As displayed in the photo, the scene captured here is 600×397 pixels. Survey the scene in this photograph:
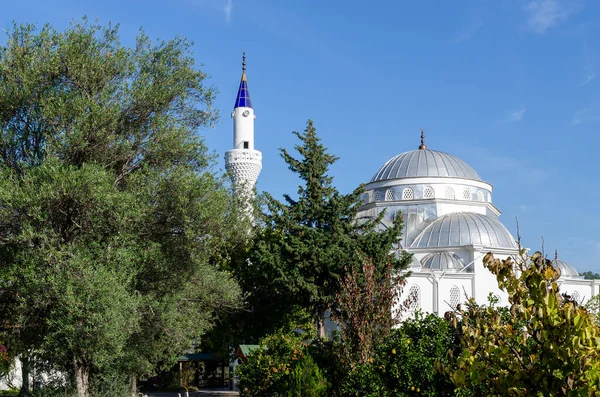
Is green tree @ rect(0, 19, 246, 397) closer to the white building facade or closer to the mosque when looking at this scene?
the mosque

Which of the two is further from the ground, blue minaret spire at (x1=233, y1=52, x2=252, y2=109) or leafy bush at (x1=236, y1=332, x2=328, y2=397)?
blue minaret spire at (x1=233, y1=52, x2=252, y2=109)

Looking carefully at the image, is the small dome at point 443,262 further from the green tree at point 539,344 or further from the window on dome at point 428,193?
the green tree at point 539,344

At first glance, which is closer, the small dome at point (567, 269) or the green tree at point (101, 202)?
the green tree at point (101, 202)

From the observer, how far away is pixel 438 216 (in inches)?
1679

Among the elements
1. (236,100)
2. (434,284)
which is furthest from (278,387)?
(236,100)

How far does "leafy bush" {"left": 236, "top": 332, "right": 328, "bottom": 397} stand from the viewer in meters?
13.4

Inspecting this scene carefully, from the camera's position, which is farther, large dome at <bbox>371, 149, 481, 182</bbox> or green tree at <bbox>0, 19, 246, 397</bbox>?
large dome at <bbox>371, 149, 481, 182</bbox>

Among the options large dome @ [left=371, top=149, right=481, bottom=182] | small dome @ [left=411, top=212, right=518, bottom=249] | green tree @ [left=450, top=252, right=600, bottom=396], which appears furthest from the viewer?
large dome @ [left=371, top=149, right=481, bottom=182]

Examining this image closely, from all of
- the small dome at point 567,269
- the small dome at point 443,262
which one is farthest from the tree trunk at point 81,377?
the small dome at point 567,269

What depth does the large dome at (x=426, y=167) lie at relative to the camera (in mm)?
44500

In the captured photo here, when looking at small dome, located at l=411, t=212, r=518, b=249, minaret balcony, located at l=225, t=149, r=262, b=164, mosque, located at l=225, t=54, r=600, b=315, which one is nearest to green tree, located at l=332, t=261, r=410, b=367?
mosque, located at l=225, t=54, r=600, b=315

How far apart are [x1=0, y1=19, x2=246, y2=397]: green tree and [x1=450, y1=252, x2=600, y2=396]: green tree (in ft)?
30.9

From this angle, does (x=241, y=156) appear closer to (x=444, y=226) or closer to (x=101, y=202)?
(x=444, y=226)

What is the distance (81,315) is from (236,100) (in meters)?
29.7
